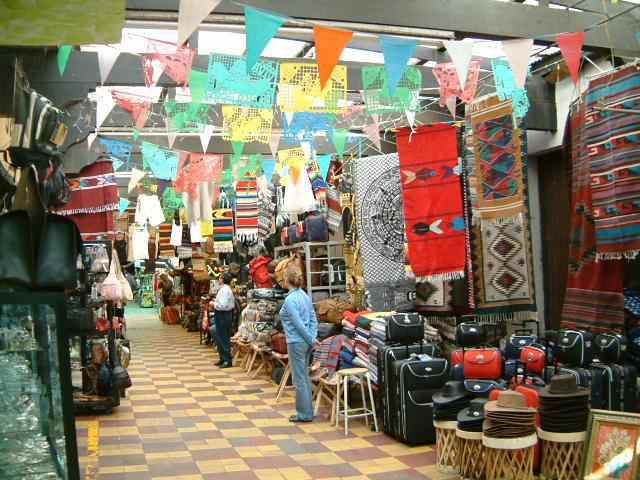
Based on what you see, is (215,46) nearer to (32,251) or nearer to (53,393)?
(32,251)

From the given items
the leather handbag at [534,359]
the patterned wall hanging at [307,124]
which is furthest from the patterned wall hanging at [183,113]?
the leather handbag at [534,359]

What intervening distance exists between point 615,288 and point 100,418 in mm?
5164

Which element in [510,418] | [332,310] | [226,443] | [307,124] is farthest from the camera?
[332,310]

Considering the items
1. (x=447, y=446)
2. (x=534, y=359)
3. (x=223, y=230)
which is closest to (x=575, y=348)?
(x=534, y=359)

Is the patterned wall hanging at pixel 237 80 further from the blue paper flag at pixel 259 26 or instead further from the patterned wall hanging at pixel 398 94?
the blue paper flag at pixel 259 26

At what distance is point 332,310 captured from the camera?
832cm

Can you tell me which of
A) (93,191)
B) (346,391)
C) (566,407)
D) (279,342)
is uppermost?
(93,191)

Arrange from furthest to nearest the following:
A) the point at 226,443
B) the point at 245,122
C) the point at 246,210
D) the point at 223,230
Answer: the point at 223,230 → the point at 246,210 → the point at 245,122 → the point at 226,443

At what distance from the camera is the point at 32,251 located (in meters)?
2.99

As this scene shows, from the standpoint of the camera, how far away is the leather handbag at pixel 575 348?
4969 millimetres

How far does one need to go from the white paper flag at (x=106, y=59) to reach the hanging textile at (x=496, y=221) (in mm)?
3340

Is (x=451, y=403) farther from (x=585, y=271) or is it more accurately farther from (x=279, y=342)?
(x=279, y=342)

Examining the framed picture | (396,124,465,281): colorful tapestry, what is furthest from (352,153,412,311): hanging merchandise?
the framed picture

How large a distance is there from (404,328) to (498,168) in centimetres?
176
